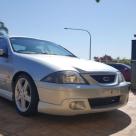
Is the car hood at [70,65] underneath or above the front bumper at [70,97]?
above

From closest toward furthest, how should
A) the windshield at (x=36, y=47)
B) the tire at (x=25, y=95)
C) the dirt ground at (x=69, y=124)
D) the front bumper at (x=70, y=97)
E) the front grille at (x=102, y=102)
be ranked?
the dirt ground at (x=69, y=124) → the front bumper at (x=70, y=97) → the front grille at (x=102, y=102) → the tire at (x=25, y=95) → the windshield at (x=36, y=47)

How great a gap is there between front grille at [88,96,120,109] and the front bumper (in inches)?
0.6

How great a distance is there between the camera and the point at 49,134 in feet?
15.1

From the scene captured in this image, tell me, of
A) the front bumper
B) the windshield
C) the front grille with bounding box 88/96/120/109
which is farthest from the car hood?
the windshield

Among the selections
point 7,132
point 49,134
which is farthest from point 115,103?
point 7,132

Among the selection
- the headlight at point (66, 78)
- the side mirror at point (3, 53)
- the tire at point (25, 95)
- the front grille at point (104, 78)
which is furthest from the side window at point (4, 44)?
the front grille at point (104, 78)

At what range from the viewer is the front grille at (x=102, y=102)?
507cm

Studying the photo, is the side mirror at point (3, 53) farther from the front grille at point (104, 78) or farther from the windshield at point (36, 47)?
the front grille at point (104, 78)

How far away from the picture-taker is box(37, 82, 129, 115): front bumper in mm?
4879

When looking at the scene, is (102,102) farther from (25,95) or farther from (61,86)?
(25,95)

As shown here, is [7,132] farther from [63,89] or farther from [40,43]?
[40,43]

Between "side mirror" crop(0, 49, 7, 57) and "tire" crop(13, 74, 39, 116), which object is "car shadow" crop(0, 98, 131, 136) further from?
"side mirror" crop(0, 49, 7, 57)

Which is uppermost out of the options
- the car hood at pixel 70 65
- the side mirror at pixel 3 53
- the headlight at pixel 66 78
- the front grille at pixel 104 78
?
the side mirror at pixel 3 53

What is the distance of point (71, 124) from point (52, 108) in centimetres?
43
